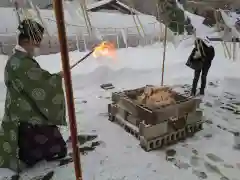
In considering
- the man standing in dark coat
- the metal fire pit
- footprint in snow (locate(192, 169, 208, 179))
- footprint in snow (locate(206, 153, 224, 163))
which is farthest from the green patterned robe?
the man standing in dark coat

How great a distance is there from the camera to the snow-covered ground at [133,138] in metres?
1.79

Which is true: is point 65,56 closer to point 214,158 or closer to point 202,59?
point 214,158

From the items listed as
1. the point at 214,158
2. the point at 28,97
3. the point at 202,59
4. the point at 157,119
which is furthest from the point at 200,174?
the point at 202,59

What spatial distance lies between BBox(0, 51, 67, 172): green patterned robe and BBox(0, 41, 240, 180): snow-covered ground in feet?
1.12

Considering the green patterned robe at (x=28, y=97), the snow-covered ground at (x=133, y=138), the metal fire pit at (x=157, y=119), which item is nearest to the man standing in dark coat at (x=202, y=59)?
the snow-covered ground at (x=133, y=138)

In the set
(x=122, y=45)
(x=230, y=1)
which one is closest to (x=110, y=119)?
(x=230, y=1)

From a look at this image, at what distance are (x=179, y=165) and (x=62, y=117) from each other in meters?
0.85

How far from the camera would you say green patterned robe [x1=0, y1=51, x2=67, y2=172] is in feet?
5.21

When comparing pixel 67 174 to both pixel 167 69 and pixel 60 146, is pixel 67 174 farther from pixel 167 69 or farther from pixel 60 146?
pixel 167 69

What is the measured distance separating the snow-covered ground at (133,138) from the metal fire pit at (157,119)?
0.07m

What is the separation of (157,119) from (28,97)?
3.02 ft

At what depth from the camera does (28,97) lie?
1636 millimetres

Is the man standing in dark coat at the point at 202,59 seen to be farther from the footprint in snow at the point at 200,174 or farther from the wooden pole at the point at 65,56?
the wooden pole at the point at 65,56

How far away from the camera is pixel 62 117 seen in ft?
5.58
